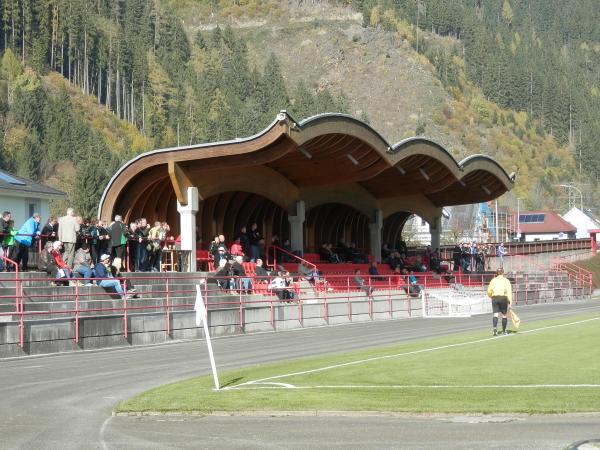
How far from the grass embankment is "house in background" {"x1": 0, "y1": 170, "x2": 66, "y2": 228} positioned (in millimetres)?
28543

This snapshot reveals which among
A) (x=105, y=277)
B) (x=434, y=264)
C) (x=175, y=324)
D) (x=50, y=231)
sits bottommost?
(x=175, y=324)

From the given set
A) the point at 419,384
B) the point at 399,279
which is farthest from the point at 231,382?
the point at 399,279

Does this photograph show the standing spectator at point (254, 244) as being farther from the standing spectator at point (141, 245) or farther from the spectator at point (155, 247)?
the standing spectator at point (141, 245)

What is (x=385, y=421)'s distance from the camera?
1255 cm

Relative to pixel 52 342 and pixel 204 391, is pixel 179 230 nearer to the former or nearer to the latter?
pixel 52 342

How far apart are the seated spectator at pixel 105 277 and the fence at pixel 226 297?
0.53 ft

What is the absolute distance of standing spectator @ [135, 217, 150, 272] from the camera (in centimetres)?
3244

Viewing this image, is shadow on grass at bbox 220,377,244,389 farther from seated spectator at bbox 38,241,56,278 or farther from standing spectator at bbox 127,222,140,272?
standing spectator at bbox 127,222,140,272

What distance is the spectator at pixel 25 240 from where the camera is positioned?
90.1 feet

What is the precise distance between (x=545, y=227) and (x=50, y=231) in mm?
116088

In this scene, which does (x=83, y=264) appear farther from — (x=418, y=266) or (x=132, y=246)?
(x=418, y=266)

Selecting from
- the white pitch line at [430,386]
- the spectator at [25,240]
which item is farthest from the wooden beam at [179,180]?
the white pitch line at [430,386]

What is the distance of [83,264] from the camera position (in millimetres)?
28422

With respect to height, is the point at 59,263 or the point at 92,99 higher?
the point at 92,99
